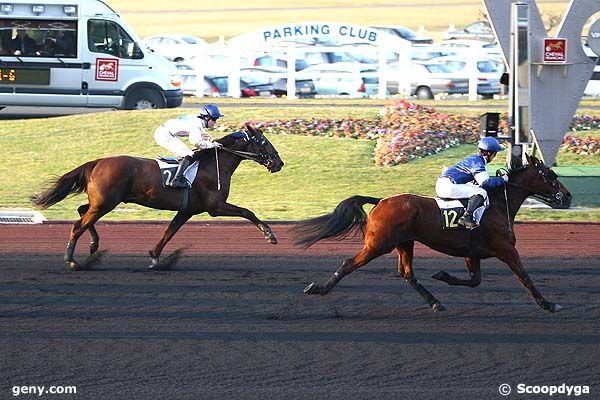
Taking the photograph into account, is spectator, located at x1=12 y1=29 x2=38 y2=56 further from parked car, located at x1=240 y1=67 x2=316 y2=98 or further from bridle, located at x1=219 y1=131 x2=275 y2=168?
bridle, located at x1=219 y1=131 x2=275 y2=168

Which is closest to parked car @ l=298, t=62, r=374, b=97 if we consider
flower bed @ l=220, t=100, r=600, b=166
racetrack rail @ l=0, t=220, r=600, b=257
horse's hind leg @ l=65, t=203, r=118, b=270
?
flower bed @ l=220, t=100, r=600, b=166

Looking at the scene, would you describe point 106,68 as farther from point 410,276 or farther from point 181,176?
point 410,276

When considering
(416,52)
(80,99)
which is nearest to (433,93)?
(416,52)

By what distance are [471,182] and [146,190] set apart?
13.3 feet

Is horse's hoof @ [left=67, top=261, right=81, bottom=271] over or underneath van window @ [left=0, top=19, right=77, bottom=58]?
underneath

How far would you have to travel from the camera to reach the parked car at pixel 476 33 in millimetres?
51812

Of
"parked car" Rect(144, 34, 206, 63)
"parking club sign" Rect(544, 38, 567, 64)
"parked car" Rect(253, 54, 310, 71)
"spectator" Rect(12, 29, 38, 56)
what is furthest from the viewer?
"parked car" Rect(144, 34, 206, 63)

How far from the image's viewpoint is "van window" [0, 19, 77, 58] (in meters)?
26.0

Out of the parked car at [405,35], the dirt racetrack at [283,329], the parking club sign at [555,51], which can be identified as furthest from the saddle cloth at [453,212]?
the parked car at [405,35]

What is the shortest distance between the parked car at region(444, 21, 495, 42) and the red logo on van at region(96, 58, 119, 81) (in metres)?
27.9

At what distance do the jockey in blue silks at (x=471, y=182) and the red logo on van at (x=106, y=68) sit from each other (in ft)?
53.1

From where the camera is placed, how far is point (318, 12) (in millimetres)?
65438

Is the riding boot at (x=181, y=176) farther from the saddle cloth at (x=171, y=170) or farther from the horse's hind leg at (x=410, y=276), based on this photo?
the horse's hind leg at (x=410, y=276)

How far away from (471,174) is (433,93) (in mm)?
21692
